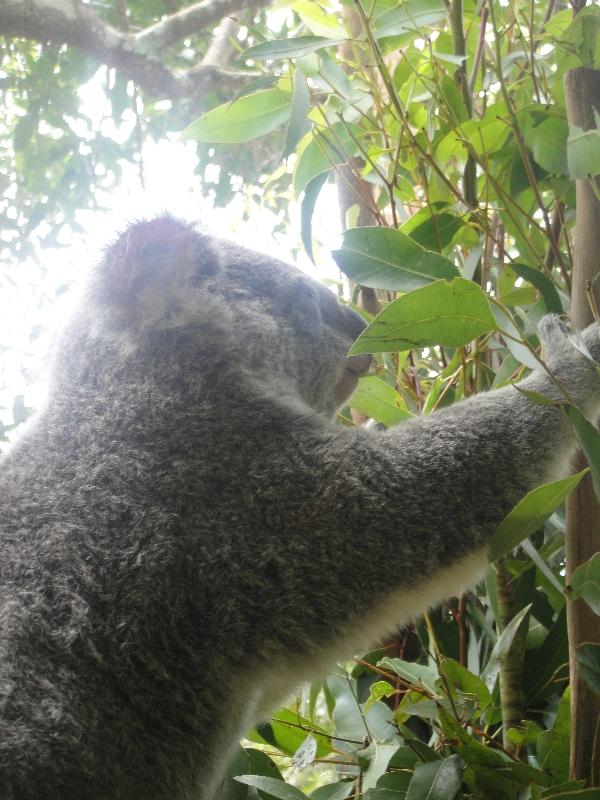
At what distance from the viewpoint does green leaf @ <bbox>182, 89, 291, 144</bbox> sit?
1.55 meters

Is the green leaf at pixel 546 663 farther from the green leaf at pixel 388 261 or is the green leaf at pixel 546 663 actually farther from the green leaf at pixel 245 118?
the green leaf at pixel 245 118

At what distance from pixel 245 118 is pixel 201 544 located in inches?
33.1

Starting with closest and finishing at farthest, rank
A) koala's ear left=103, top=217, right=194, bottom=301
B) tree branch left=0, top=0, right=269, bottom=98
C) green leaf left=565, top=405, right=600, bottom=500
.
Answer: green leaf left=565, top=405, right=600, bottom=500, koala's ear left=103, top=217, right=194, bottom=301, tree branch left=0, top=0, right=269, bottom=98

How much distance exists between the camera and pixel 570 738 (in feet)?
3.59

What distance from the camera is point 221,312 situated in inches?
58.8

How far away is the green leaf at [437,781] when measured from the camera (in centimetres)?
→ 105

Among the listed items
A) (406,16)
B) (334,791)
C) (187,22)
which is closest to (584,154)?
(406,16)

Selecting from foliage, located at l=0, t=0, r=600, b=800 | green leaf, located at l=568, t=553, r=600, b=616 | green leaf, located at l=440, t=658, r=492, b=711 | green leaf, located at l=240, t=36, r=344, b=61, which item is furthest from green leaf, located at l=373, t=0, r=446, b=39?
green leaf, located at l=440, t=658, r=492, b=711

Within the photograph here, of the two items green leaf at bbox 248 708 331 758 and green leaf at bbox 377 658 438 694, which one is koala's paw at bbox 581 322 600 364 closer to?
green leaf at bbox 377 658 438 694

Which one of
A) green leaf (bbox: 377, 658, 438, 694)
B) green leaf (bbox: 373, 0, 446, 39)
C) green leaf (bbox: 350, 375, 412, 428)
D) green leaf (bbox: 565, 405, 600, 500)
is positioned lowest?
green leaf (bbox: 377, 658, 438, 694)

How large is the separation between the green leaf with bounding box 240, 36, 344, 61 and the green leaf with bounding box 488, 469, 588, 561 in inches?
29.9

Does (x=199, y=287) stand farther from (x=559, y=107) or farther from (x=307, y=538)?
(x=559, y=107)

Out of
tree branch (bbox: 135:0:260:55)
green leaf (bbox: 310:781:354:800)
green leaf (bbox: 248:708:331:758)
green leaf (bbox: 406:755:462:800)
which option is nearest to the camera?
green leaf (bbox: 406:755:462:800)

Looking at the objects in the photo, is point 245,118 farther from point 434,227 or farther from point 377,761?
point 377,761
